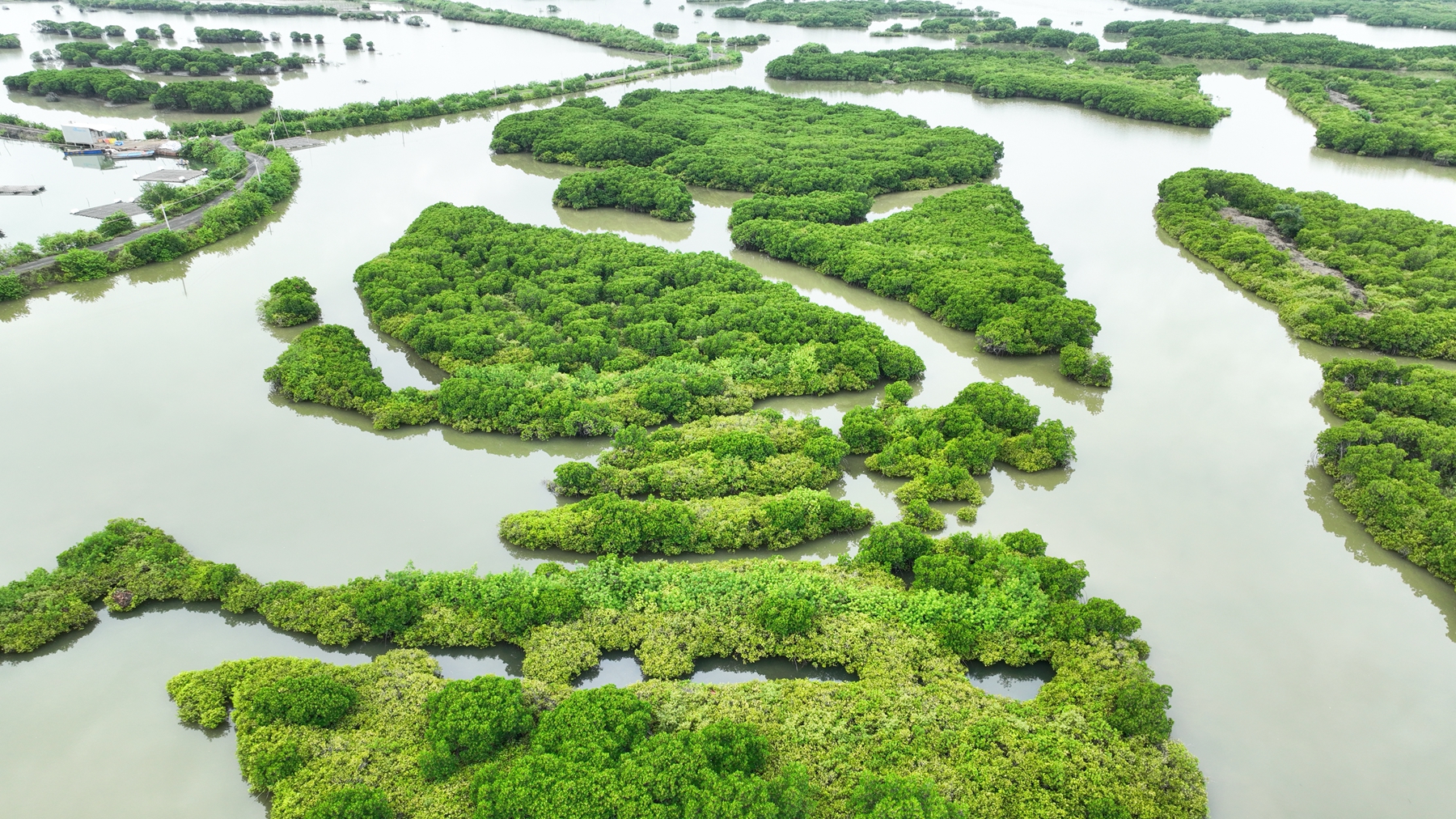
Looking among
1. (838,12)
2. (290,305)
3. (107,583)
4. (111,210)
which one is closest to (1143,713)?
(107,583)

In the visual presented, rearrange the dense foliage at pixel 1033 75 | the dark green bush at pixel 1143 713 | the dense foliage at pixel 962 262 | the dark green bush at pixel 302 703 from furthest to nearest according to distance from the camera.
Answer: the dense foliage at pixel 1033 75 → the dense foliage at pixel 962 262 → the dark green bush at pixel 302 703 → the dark green bush at pixel 1143 713

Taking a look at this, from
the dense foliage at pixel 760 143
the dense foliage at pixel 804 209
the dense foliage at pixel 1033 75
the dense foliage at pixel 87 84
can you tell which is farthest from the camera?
the dense foliage at pixel 1033 75

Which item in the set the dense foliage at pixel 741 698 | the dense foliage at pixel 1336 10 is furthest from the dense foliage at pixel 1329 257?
the dense foliage at pixel 1336 10

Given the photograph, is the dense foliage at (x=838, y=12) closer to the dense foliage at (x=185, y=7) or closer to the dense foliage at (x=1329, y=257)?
the dense foliage at (x=185, y=7)

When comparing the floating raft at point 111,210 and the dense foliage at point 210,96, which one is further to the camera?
the dense foliage at point 210,96

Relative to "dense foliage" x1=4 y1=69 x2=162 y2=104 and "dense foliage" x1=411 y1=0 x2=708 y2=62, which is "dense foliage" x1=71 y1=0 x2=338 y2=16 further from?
"dense foliage" x1=4 y1=69 x2=162 y2=104

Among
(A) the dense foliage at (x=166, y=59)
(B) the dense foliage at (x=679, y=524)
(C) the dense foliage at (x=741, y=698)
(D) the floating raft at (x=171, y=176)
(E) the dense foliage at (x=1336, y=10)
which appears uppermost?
(E) the dense foliage at (x=1336, y=10)
